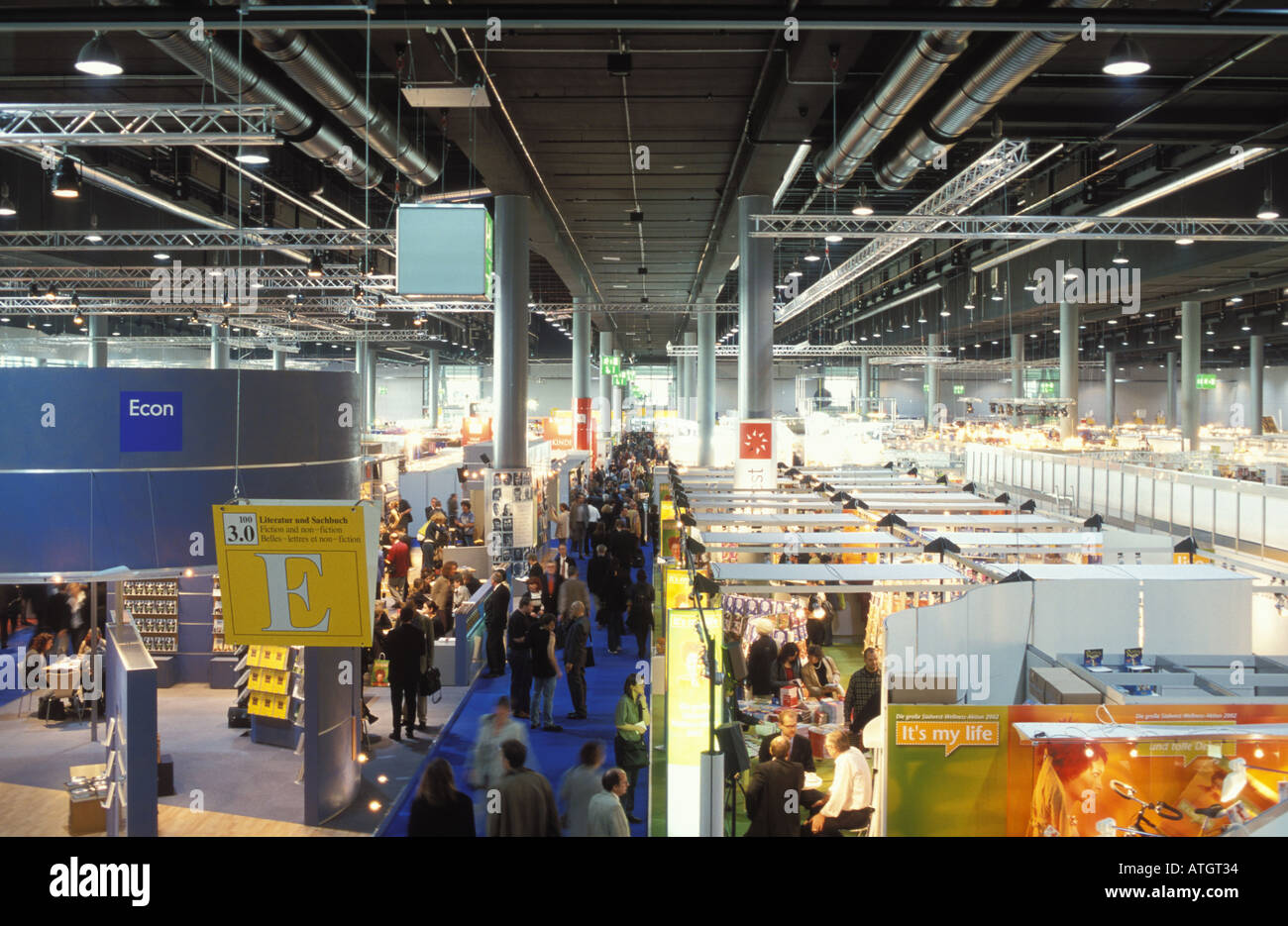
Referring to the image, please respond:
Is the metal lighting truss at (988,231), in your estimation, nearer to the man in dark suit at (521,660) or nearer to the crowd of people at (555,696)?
the crowd of people at (555,696)

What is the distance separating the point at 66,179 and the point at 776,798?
29.6ft

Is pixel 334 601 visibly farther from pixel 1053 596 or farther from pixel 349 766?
pixel 1053 596

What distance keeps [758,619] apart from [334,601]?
5164 millimetres

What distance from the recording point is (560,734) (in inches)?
326

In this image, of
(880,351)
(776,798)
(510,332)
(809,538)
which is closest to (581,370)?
(510,332)

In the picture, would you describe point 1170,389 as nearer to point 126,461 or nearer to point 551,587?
point 551,587

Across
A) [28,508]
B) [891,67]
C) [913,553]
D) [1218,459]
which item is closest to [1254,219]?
[891,67]

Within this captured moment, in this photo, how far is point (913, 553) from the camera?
8234 mm

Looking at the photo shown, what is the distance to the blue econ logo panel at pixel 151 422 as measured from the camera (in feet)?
19.4

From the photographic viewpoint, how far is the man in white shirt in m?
5.45

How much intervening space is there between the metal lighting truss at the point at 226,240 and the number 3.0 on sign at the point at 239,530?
9744 millimetres

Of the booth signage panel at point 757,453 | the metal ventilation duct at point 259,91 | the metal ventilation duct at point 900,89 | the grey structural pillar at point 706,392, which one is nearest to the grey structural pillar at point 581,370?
the grey structural pillar at point 706,392

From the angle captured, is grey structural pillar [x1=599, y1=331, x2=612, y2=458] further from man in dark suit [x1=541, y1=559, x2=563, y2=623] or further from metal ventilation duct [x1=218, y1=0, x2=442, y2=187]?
metal ventilation duct [x1=218, y1=0, x2=442, y2=187]

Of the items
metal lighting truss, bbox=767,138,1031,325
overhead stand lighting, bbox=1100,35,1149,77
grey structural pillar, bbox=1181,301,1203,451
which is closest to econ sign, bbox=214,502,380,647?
overhead stand lighting, bbox=1100,35,1149,77
